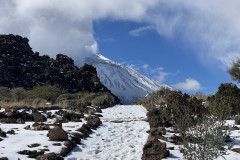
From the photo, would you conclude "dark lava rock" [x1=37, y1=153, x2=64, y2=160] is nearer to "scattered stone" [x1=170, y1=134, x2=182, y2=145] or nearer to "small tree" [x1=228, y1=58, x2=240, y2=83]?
"scattered stone" [x1=170, y1=134, x2=182, y2=145]

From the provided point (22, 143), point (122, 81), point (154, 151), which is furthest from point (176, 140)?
point (122, 81)

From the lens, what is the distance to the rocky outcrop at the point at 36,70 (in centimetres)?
3703

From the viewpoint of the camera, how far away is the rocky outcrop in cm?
3703

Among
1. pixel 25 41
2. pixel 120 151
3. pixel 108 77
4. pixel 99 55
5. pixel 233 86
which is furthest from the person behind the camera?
pixel 99 55

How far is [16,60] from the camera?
130ft

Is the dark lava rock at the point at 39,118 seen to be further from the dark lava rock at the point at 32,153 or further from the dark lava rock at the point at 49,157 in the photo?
the dark lava rock at the point at 49,157

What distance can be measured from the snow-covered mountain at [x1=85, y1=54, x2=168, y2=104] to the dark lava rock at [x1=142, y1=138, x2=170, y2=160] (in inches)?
3318

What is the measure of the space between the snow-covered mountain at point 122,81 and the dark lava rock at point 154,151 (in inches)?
3318

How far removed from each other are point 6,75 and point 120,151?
34.1 m

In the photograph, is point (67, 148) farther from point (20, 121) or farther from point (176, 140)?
point (20, 121)

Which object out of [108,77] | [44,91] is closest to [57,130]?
[44,91]

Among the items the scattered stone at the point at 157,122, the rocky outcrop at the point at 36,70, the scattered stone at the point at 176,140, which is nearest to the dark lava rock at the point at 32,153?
the scattered stone at the point at 176,140

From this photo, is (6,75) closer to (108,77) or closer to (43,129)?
(43,129)

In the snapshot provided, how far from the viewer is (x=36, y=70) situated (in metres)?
40.0
